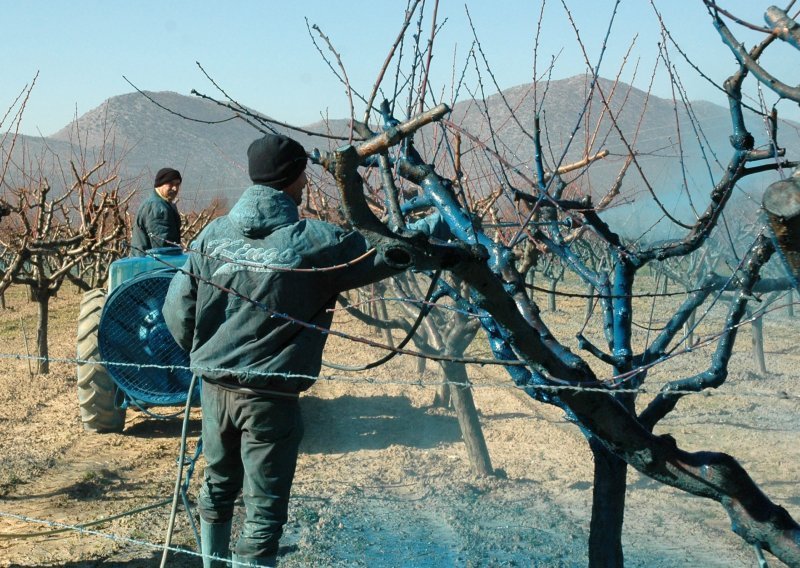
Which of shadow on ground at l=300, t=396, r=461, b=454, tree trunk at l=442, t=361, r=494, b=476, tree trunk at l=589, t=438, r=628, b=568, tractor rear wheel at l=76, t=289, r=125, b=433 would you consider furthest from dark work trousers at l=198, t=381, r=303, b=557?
tractor rear wheel at l=76, t=289, r=125, b=433

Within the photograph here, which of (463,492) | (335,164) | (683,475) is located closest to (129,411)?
(463,492)

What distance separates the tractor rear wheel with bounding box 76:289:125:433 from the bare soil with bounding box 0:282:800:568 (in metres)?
0.13

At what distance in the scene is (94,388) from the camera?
6594 millimetres

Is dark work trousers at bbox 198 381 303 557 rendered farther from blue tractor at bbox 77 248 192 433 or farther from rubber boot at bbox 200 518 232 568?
blue tractor at bbox 77 248 192 433

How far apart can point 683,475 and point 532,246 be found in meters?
2.25

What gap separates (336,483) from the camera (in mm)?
5477

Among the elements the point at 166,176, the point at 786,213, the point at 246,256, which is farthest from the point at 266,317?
the point at 166,176

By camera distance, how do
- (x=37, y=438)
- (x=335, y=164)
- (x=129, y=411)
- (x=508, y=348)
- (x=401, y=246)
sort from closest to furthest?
(x=335, y=164)
(x=401, y=246)
(x=508, y=348)
(x=37, y=438)
(x=129, y=411)

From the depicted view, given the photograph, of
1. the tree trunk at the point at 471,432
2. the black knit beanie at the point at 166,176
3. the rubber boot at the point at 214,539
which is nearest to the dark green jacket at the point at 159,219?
the black knit beanie at the point at 166,176

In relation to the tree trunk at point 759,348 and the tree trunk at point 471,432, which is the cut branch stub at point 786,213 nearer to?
the tree trunk at point 471,432

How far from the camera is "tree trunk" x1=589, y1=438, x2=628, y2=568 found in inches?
120

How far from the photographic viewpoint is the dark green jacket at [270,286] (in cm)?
288

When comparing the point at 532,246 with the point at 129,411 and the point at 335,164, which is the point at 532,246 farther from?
the point at 129,411

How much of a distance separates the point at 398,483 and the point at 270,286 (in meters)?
3.00
